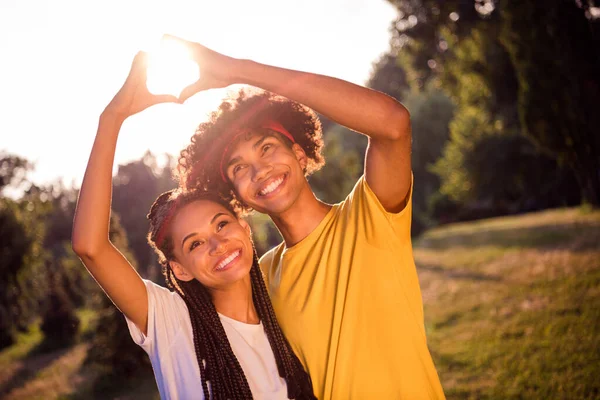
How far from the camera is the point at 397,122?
2.30 metres

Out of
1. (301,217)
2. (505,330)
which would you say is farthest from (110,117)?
(505,330)

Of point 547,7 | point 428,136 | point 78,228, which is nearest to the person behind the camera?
point 78,228

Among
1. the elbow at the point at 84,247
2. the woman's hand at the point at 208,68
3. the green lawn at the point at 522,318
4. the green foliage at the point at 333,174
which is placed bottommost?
the green lawn at the point at 522,318

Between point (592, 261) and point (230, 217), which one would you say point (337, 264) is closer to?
point (230, 217)

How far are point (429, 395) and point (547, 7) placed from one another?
1154 cm

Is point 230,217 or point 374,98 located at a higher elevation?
point 374,98

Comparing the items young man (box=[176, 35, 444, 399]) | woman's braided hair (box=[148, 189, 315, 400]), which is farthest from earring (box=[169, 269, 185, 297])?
young man (box=[176, 35, 444, 399])

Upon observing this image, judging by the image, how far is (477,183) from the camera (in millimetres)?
26094

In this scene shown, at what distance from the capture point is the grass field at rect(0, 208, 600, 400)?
5648 millimetres

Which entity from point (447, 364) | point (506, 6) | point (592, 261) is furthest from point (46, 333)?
point (506, 6)

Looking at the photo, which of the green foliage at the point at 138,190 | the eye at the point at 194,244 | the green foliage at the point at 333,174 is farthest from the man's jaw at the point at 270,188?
the green foliage at the point at 138,190

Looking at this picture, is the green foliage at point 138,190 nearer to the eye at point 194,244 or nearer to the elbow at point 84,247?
the eye at point 194,244

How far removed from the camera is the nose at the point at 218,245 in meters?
2.64

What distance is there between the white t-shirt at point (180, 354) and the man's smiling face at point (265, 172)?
69 cm
